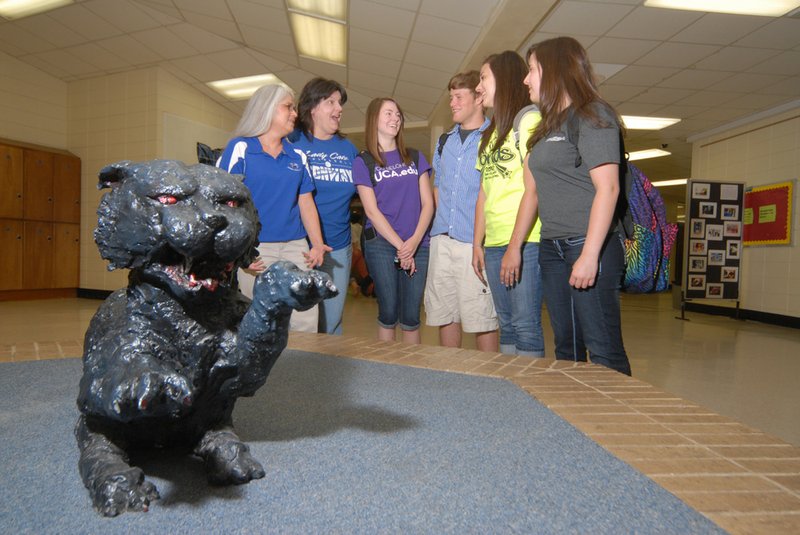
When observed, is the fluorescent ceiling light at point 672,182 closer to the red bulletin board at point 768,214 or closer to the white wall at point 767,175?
the white wall at point 767,175

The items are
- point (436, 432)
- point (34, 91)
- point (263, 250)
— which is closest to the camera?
point (436, 432)

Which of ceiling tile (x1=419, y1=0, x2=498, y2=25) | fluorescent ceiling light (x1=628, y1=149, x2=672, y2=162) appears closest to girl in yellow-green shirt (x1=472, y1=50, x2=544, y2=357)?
ceiling tile (x1=419, y1=0, x2=498, y2=25)

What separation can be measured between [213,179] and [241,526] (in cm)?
52

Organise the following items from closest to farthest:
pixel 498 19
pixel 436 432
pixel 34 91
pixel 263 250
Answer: pixel 436 432 → pixel 263 250 → pixel 498 19 → pixel 34 91

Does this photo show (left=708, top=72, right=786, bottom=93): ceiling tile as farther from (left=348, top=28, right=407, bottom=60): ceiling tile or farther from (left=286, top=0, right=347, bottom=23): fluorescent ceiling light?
(left=286, top=0, right=347, bottom=23): fluorescent ceiling light

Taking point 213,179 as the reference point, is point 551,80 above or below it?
above

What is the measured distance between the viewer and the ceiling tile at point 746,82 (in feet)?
21.2

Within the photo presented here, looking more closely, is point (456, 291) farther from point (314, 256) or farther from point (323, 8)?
point (323, 8)

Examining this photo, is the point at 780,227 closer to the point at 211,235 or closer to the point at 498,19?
the point at 498,19

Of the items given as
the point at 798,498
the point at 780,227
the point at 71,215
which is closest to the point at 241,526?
the point at 798,498


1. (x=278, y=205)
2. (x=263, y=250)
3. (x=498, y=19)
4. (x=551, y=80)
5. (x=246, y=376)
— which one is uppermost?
(x=498, y=19)

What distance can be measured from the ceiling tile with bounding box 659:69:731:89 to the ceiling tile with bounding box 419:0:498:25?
290 cm

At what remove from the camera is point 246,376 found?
34.4 inches

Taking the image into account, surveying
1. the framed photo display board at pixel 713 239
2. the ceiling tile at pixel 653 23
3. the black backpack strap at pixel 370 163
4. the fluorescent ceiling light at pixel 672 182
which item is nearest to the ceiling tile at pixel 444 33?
the ceiling tile at pixel 653 23
